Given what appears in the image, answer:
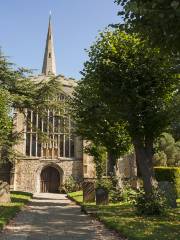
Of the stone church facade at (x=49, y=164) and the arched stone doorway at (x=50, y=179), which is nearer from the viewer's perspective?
the stone church facade at (x=49, y=164)

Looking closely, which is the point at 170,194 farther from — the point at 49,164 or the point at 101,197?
the point at 49,164

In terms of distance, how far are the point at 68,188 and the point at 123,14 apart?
32.2 meters

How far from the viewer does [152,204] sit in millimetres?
13414

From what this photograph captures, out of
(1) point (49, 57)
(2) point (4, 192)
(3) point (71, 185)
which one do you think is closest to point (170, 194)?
(2) point (4, 192)

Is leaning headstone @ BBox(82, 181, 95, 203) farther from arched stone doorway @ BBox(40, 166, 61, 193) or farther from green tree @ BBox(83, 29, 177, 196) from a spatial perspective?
arched stone doorway @ BBox(40, 166, 61, 193)

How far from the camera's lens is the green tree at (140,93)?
1407 cm

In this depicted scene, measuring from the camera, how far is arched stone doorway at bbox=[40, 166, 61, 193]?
3966 centimetres

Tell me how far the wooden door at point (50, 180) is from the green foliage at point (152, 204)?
2658 centimetres

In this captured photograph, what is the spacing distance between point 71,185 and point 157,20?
107ft

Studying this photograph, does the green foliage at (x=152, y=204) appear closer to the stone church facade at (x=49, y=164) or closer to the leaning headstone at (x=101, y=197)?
the leaning headstone at (x=101, y=197)

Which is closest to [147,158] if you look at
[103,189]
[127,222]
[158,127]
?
[158,127]

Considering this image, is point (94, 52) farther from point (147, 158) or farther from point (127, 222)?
point (127, 222)

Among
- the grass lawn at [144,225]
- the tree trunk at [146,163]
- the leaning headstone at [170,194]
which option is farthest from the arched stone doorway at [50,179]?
the tree trunk at [146,163]

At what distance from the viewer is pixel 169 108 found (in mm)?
13953
